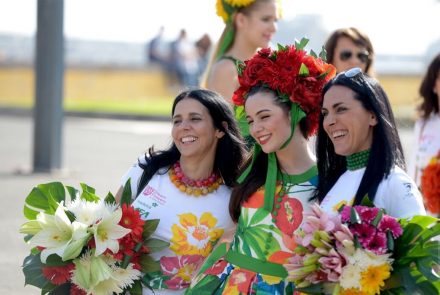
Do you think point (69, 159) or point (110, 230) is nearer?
point (110, 230)

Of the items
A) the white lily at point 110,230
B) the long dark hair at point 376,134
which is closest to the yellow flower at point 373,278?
the long dark hair at point 376,134

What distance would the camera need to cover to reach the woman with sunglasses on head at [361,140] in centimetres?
412

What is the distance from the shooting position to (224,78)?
6.51 metres

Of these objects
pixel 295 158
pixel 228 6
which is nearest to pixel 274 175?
pixel 295 158

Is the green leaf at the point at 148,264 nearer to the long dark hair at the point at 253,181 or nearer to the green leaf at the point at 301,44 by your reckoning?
the long dark hair at the point at 253,181

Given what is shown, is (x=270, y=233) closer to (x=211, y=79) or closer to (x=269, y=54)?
(x=269, y=54)

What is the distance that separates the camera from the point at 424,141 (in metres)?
7.03

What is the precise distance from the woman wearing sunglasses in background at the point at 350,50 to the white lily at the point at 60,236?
255 centimetres

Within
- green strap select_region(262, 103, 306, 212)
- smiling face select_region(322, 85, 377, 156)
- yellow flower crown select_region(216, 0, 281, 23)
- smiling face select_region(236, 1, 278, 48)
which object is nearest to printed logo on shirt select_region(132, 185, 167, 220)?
green strap select_region(262, 103, 306, 212)

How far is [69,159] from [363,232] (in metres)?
11.4

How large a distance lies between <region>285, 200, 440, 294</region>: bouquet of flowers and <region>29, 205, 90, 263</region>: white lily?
125cm

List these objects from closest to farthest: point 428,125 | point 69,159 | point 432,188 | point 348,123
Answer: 1. point 348,123
2. point 432,188
3. point 428,125
4. point 69,159

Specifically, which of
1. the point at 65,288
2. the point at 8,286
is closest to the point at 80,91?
the point at 8,286

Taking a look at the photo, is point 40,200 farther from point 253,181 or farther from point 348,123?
point 348,123
